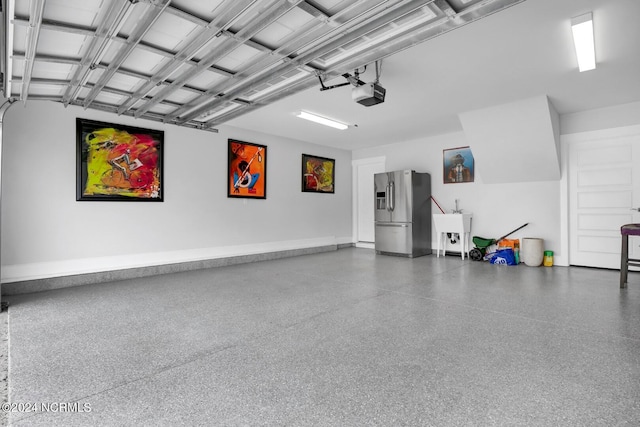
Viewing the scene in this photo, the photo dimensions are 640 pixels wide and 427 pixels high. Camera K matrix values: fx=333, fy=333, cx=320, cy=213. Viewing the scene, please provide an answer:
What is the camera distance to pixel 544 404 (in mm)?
1847

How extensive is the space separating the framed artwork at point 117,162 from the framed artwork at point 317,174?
3458 mm

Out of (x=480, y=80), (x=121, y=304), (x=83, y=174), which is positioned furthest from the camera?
(x=83, y=174)

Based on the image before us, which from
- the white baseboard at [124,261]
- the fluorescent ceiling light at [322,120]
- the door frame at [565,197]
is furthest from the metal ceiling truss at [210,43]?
the door frame at [565,197]

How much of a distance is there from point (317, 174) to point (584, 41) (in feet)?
19.5

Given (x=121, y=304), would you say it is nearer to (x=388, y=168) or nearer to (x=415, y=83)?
(x=415, y=83)

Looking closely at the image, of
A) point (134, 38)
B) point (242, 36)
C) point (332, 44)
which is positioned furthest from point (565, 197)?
point (134, 38)

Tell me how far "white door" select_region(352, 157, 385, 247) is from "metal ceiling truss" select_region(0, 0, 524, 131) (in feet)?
17.8

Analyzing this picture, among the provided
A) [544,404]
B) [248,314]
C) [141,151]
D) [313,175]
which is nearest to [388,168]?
Answer: [313,175]

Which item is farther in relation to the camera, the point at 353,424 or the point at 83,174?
the point at 83,174

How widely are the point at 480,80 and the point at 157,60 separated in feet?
13.2

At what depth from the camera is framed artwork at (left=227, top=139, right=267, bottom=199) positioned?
6.79m

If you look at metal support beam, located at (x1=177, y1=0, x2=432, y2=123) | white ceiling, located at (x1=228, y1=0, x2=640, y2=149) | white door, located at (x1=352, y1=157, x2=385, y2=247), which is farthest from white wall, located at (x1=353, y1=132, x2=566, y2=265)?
metal support beam, located at (x1=177, y1=0, x2=432, y2=123)

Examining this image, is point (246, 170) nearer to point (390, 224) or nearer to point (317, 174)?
point (317, 174)

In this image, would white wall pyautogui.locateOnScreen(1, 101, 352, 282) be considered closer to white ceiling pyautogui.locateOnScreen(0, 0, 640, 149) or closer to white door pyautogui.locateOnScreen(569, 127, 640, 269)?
white ceiling pyautogui.locateOnScreen(0, 0, 640, 149)
